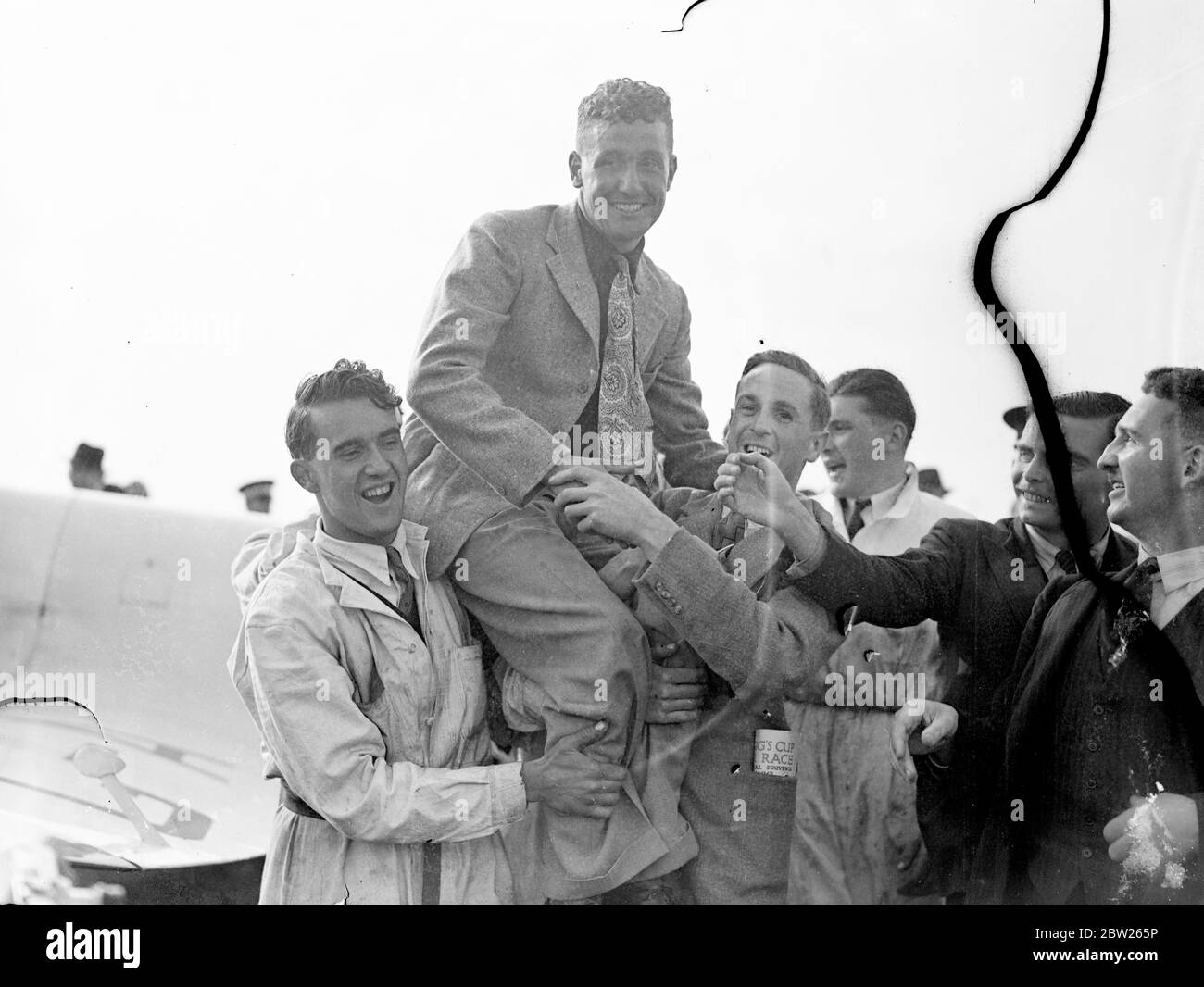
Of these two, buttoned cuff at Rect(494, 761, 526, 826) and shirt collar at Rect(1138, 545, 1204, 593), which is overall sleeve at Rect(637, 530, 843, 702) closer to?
buttoned cuff at Rect(494, 761, 526, 826)

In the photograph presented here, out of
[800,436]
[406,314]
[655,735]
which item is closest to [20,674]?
[406,314]

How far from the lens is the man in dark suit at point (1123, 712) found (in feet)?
7.70

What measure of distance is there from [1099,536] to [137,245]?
182 cm

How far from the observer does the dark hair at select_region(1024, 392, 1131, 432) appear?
240cm

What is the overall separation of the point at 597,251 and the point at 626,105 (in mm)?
259

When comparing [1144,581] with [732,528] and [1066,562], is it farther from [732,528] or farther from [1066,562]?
[732,528]

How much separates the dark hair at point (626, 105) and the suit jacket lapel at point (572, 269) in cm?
15

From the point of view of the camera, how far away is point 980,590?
2.40m

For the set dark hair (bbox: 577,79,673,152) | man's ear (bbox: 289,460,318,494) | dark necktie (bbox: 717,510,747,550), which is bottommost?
dark necktie (bbox: 717,510,747,550)

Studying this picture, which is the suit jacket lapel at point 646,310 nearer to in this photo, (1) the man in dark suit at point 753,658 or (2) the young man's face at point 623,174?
(2) the young man's face at point 623,174

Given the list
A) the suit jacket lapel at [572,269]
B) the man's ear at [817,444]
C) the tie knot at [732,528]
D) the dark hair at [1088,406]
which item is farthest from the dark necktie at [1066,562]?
the suit jacket lapel at [572,269]

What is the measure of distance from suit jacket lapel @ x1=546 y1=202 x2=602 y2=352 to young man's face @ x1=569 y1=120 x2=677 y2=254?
41mm

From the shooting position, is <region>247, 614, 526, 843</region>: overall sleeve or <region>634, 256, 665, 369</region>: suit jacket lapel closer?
<region>247, 614, 526, 843</region>: overall sleeve

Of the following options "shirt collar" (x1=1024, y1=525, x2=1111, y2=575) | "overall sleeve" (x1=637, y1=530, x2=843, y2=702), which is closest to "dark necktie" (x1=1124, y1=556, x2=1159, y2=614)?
"shirt collar" (x1=1024, y1=525, x2=1111, y2=575)
